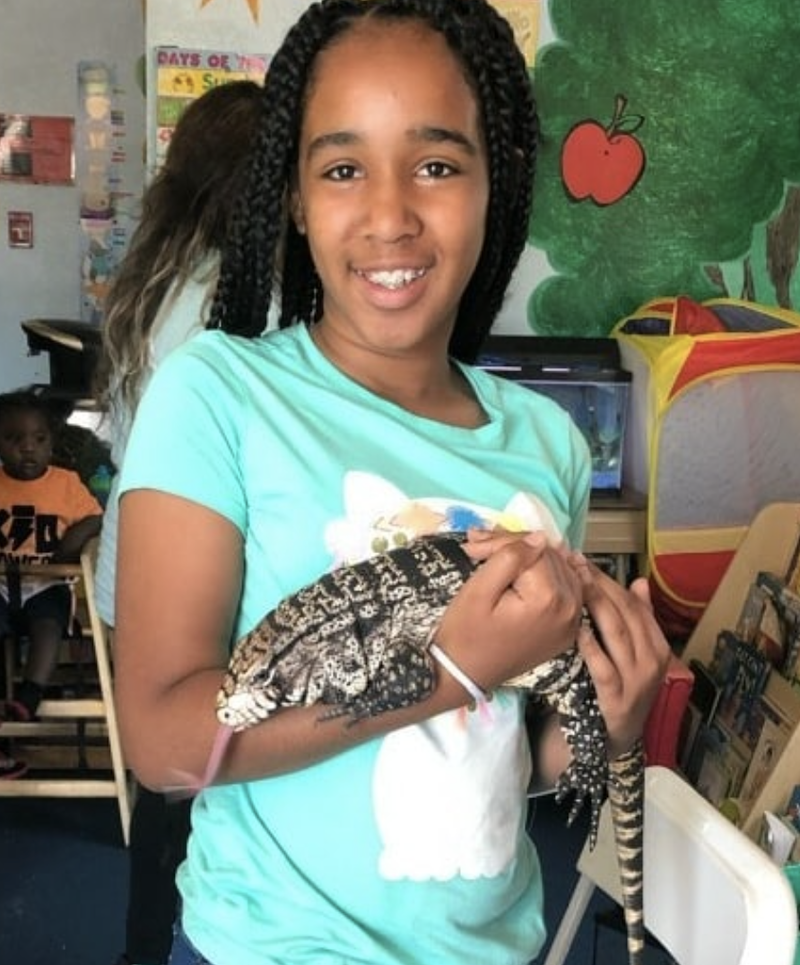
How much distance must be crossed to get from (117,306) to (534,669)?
A: 151cm

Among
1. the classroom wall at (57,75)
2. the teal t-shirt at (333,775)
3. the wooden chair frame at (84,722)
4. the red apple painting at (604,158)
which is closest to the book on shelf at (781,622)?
the red apple painting at (604,158)

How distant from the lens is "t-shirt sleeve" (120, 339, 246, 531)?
0.83 m

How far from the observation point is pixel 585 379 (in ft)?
9.59

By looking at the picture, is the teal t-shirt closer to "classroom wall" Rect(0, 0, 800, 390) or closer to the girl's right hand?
the girl's right hand

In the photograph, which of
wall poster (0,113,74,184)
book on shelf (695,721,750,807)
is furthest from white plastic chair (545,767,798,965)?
wall poster (0,113,74,184)

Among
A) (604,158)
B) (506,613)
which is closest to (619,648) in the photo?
(506,613)

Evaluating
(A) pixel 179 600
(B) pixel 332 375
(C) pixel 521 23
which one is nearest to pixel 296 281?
(B) pixel 332 375

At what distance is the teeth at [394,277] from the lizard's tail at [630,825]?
1.66ft

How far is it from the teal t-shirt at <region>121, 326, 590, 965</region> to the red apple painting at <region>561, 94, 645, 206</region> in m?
2.41

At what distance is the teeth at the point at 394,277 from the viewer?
0.92 metres

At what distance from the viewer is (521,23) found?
3.05 meters

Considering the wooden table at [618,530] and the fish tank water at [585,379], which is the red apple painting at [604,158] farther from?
the wooden table at [618,530]

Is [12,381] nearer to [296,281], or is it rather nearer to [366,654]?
[296,281]

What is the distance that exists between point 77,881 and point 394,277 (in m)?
2.35
